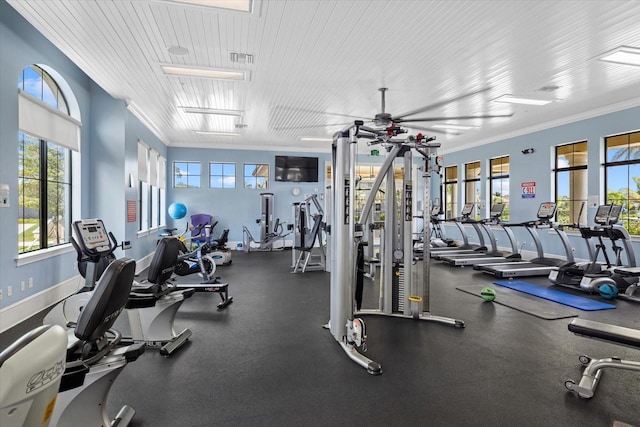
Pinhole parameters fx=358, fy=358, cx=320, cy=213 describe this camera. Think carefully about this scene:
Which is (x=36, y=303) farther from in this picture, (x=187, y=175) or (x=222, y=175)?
(x=222, y=175)

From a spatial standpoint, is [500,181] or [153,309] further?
[500,181]

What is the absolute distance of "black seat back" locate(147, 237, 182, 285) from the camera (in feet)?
10.2

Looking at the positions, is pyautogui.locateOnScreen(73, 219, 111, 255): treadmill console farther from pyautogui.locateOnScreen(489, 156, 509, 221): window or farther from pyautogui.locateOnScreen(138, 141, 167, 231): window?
pyautogui.locateOnScreen(489, 156, 509, 221): window

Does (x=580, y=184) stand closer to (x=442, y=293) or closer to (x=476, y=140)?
(x=476, y=140)

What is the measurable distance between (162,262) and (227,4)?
2421 millimetres

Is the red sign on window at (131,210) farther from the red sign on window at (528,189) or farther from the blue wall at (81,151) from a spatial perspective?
the red sign on window at (528,189)

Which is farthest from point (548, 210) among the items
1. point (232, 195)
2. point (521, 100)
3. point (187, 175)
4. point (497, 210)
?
point (187, 175)

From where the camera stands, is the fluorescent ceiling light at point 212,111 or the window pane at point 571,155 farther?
the window pane at point 571,155

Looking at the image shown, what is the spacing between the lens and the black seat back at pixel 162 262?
10.2ft

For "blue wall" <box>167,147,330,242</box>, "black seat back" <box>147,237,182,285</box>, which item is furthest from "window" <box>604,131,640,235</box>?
"black seat back" <box>147,237,182,285</box>

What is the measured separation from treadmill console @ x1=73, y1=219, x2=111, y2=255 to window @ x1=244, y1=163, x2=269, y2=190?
Result: 271 inches

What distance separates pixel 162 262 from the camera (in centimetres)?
312

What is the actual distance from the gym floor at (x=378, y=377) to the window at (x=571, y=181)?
12.5 ft

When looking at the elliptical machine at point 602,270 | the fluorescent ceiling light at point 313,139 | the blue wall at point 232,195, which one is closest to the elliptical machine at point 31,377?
the elliptical machine at point 602,270
